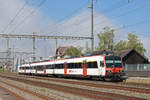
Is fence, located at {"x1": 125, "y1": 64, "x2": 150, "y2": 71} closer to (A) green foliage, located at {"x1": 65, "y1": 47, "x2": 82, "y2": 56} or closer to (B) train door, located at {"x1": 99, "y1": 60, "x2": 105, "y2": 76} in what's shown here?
(B) train door, located at {"x1": 99, "y1": 60, "x2": 105, "y2": 76}

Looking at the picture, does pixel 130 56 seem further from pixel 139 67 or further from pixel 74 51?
pixel 74 51

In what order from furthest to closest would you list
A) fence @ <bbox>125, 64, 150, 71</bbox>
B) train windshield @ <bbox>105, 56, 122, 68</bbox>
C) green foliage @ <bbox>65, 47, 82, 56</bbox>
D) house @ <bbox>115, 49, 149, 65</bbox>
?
green foliage @ <bbox>65, 47, 82, 56</bbox>
house @ <bbox>115, 49, 149, 65</bbox>
fence @ <bbox>125, 64, 150, 71</bbox>
train windshield @ <bbox>105, 56, 122, 68</bbox>

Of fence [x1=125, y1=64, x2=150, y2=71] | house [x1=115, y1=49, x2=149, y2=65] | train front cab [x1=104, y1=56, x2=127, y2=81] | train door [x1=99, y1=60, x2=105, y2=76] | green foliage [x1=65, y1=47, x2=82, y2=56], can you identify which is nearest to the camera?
train front cab [x1=104, y1=56, x2=127, y2=81]

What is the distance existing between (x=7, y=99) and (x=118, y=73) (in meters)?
13.8

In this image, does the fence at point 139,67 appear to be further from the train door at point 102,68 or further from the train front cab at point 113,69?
the train door at point 102,68

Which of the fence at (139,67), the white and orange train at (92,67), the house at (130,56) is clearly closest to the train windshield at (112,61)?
the white and orange train at (92,67)

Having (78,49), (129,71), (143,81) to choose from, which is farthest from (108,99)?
(78,49)

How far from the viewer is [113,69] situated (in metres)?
23.6

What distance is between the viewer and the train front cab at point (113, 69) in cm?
2338

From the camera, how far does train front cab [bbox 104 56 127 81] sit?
2338 centimetres

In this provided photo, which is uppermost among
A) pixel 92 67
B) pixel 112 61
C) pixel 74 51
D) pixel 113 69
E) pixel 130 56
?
pixel 74 51

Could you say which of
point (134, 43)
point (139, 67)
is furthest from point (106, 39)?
point (139, 67)

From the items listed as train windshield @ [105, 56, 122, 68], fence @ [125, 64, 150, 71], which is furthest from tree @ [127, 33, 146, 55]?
train windshield @ [105, 56, 122, 68]

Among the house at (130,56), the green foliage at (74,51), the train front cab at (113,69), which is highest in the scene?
the green foliage at (74,51)
